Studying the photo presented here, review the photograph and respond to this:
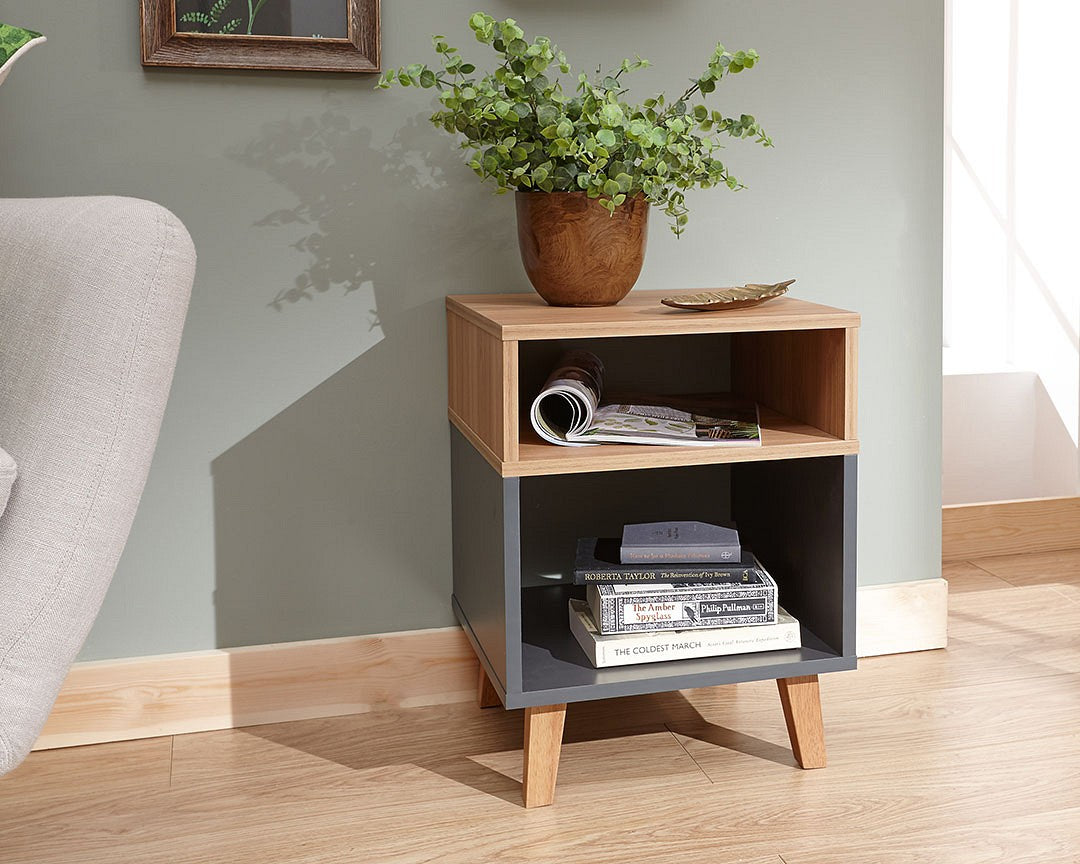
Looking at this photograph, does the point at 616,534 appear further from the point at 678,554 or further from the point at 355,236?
the point at 355,236

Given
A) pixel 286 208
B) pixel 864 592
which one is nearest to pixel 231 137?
pixel 286 208

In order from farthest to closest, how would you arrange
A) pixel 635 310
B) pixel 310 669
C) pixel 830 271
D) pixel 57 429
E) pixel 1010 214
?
pixel 1010 214 < pixel 830 271 < pixel 310 669 < pixel 635 310 < pixel 57 429

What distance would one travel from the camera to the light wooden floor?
139 centimetres

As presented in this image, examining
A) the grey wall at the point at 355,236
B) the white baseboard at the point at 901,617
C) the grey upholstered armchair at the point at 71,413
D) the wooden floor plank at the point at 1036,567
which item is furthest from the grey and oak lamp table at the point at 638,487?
the wooden floor plank at the point at 1036,567

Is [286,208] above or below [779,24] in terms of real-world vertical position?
below

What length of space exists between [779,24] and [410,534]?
1.04m

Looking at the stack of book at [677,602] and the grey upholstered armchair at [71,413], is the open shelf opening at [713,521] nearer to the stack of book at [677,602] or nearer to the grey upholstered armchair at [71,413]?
the stack of book at [677,602]

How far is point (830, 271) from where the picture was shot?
6.26 ft

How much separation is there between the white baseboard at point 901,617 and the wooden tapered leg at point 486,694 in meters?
0.68

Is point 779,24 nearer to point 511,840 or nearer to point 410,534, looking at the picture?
point 410,534

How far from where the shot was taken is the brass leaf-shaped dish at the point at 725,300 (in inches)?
57.7

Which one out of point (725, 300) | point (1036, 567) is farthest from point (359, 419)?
point (1036, 567)

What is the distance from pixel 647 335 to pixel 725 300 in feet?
0.39

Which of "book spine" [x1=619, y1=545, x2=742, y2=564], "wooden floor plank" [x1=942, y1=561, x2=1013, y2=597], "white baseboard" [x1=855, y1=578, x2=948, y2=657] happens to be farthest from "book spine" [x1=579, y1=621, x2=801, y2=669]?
"wooden floor plank" [x1=942, y1=561, x2=1013, y2=597]
